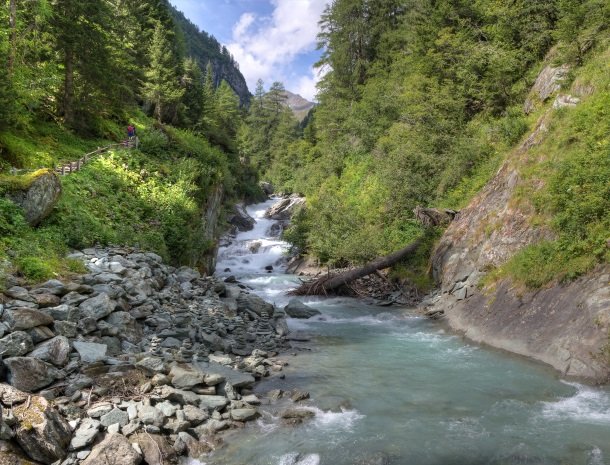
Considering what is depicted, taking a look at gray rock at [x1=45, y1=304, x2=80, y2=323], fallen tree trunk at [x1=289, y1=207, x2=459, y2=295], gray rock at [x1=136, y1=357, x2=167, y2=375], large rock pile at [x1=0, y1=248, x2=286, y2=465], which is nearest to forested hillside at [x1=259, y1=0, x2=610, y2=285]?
fallen tree trunk at [x1=289, y1=207, x2=459, y2=295]

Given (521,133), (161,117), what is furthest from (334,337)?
(161,117)

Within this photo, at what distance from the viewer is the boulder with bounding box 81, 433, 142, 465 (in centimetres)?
661

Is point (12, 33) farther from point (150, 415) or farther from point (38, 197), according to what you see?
point (150, 415)

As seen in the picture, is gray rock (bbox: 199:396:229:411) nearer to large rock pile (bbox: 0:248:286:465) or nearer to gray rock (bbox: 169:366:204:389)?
large rock pile (bbox: 0:248:286:465)

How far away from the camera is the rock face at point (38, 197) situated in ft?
44.2

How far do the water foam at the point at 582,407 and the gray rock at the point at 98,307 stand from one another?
10075mm

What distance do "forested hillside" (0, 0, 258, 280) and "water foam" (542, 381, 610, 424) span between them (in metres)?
12.3

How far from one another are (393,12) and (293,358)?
42.8 m

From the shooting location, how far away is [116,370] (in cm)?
894

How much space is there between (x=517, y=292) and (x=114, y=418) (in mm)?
11401

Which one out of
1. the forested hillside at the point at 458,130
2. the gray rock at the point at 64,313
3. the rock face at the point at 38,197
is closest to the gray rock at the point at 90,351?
the gray rock at the point at 64,313

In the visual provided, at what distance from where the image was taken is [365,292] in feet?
69.9

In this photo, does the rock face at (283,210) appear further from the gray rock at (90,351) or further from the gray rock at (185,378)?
the gray rock at (90,351)

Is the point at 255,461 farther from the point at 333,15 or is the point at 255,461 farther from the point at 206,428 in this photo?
the point at 333,15
